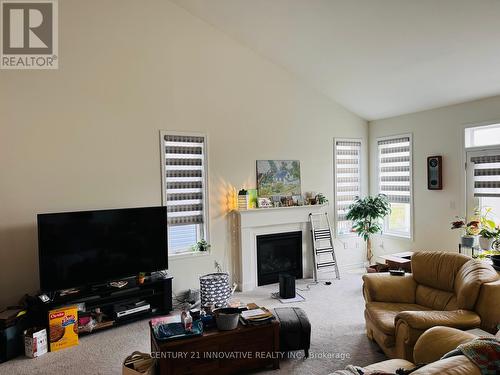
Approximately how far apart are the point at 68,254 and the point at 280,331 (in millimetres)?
2469

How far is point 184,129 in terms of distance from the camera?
16.0ft

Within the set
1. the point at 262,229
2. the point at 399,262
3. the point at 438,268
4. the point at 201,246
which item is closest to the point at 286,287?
the point at 262,229

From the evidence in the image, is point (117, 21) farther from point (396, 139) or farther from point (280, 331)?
point (396, 139)

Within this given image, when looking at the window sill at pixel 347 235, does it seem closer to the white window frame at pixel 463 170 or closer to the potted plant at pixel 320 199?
the potted plant at pixel 320 199

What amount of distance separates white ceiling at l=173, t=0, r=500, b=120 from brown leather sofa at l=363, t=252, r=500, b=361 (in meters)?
2.38

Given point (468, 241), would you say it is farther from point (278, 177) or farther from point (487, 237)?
point (278, 177)

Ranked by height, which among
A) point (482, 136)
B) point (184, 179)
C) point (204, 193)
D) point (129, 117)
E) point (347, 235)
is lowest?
point (347, 235)

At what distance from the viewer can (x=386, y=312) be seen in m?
3.19

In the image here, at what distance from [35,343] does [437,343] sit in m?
3.56

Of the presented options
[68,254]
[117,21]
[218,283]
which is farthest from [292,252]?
[117,21]

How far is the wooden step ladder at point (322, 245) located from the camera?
5.80 meters

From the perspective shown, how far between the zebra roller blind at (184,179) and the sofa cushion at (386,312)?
2658 mm

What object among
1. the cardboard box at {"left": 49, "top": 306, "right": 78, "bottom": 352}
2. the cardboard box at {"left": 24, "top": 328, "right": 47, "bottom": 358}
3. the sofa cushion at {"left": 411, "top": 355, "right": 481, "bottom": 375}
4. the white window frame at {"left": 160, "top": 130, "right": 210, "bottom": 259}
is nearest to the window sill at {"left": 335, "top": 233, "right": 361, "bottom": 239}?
the white window frame at {"left": 160, "top": 130, "right": 210, "bottom": 259}

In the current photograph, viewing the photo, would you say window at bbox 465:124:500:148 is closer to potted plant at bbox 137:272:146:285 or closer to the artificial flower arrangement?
the artificial flower arrangement
